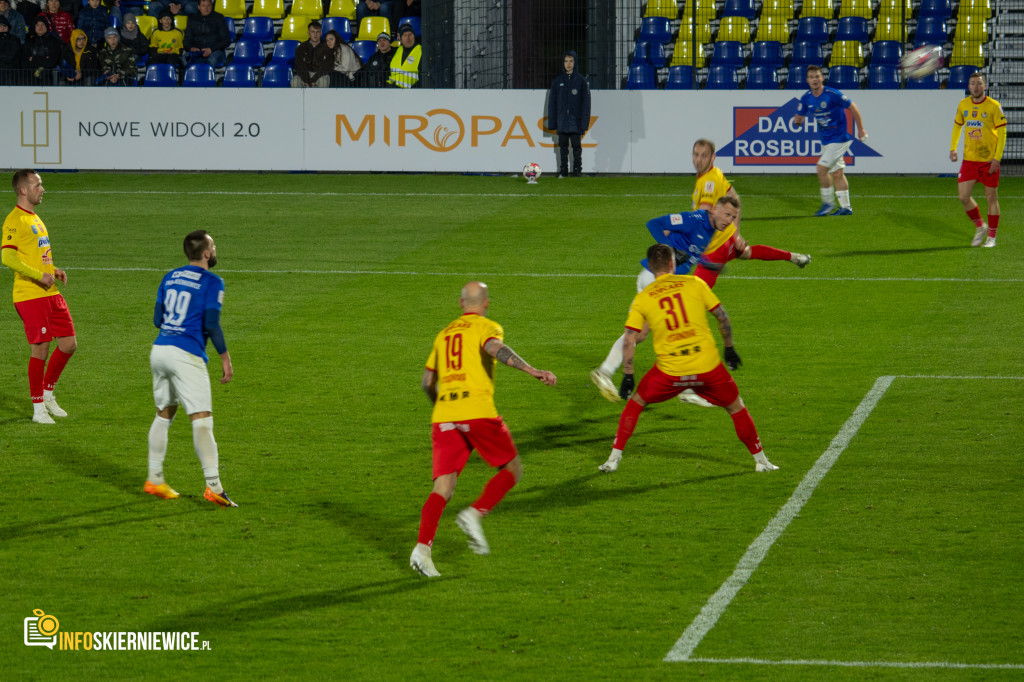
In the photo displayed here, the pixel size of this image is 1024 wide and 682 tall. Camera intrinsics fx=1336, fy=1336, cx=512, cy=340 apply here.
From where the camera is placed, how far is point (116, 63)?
28.5 m

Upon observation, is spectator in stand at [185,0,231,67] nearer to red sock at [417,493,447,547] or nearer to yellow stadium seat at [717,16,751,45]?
yellow stadium seat at [717,16,751,45]

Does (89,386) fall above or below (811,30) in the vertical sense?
below

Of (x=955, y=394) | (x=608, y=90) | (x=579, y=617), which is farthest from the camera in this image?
(x=608, y=90)

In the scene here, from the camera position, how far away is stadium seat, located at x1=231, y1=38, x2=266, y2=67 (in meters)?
31.4

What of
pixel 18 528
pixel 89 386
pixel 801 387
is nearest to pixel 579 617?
pixel 18 528

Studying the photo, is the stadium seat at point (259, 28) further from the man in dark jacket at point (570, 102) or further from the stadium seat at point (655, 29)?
the man in dark jacket at point (570, 102)

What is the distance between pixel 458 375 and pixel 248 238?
1361cm

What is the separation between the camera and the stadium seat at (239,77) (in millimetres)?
29984

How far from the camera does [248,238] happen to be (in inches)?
798

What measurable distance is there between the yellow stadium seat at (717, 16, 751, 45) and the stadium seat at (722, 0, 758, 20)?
16.1 inches

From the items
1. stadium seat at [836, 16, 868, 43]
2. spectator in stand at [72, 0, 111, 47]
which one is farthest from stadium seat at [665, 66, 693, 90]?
spectator in stand at [72, 0, 111, 47]

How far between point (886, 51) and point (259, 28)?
14556 mm

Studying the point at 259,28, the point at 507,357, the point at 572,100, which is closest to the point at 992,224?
the point at 572,100

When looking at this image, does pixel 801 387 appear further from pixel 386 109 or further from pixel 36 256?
pixel 386 109
